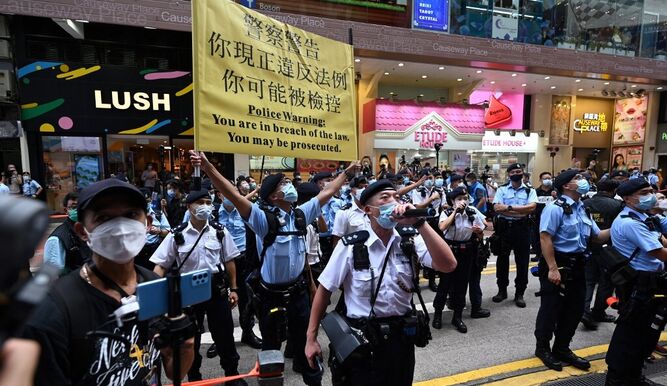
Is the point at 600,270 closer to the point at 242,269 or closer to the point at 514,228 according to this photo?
the point at 514,228

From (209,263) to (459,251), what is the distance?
11.2 feet

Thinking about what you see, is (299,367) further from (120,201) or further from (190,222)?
(120,201)

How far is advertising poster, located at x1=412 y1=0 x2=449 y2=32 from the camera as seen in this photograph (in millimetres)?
17531

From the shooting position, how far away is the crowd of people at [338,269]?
1.68 meters

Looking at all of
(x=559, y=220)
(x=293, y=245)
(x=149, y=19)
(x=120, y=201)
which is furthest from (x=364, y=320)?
(x=149, y=19)

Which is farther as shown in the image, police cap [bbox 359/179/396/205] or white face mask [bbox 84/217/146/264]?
police cap [bbox 359/179/396/205]

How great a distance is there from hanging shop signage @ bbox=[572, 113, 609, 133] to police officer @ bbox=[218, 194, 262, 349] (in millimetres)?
27853

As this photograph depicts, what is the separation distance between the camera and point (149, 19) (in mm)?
14266

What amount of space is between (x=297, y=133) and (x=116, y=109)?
15198 mm

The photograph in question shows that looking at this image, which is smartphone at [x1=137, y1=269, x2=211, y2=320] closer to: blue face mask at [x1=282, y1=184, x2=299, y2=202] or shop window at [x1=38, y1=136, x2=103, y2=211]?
blue face mask at [x1=282, y1=184, x2=299, y2=202]

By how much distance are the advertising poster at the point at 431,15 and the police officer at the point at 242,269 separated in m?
15.0

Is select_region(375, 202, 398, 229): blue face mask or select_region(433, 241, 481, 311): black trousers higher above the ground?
select_region(375, 202, 398, 229): blue face mask

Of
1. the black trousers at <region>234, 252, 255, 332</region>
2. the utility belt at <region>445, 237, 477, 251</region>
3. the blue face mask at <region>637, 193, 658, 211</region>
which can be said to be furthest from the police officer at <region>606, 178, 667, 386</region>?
the black trousers at <region>234, 252, 255, 332</region>

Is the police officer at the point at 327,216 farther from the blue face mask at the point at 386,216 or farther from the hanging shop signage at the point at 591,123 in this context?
the hanging shop signage at the point at 591,123
